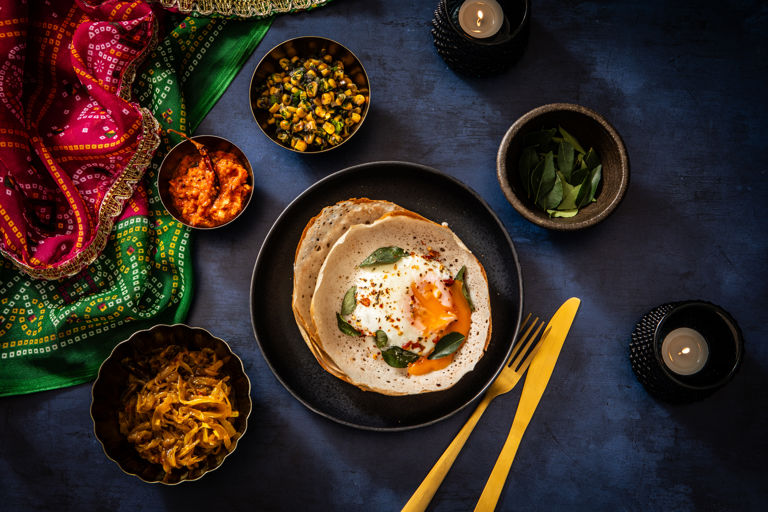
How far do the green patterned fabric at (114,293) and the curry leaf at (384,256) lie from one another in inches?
32.2

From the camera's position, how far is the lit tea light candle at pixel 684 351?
2.13 metres

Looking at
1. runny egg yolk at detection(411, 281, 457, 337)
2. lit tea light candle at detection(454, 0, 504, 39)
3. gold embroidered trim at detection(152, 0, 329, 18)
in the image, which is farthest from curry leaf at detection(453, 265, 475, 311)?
gold embroidered trim at detection(152, 0, 329, 18)

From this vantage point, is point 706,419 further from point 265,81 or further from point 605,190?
point 265,81

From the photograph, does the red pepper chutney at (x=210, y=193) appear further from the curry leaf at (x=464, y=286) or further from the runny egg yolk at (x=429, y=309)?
the curry leaf at (x=464, y=286)

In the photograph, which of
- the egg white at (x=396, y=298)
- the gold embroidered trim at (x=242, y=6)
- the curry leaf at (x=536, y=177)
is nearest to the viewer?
the egg white at (x=396, y=298)

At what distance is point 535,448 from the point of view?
2.23 meters

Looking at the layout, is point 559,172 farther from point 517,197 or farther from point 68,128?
point 68,128

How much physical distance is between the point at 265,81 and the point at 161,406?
56.3 inches

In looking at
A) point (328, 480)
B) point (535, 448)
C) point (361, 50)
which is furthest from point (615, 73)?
point (328, 480)

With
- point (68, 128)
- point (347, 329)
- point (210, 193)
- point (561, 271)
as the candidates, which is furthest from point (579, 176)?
point (68, 128)

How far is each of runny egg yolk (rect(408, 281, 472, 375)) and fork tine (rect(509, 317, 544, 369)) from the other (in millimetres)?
312

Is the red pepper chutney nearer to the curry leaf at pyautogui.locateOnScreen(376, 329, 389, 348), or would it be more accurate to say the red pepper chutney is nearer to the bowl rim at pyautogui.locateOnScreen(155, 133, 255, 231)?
the bowl rim at pyautogui.locateOnScreen(155, 133, 255, 231)

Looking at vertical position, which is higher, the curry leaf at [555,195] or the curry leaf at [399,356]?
the curry leaf at [555,195]

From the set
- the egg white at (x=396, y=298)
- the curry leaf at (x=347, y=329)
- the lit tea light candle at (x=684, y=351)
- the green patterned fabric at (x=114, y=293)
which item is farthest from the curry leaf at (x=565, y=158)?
the green patterned fabric at (x=114, y=293)
